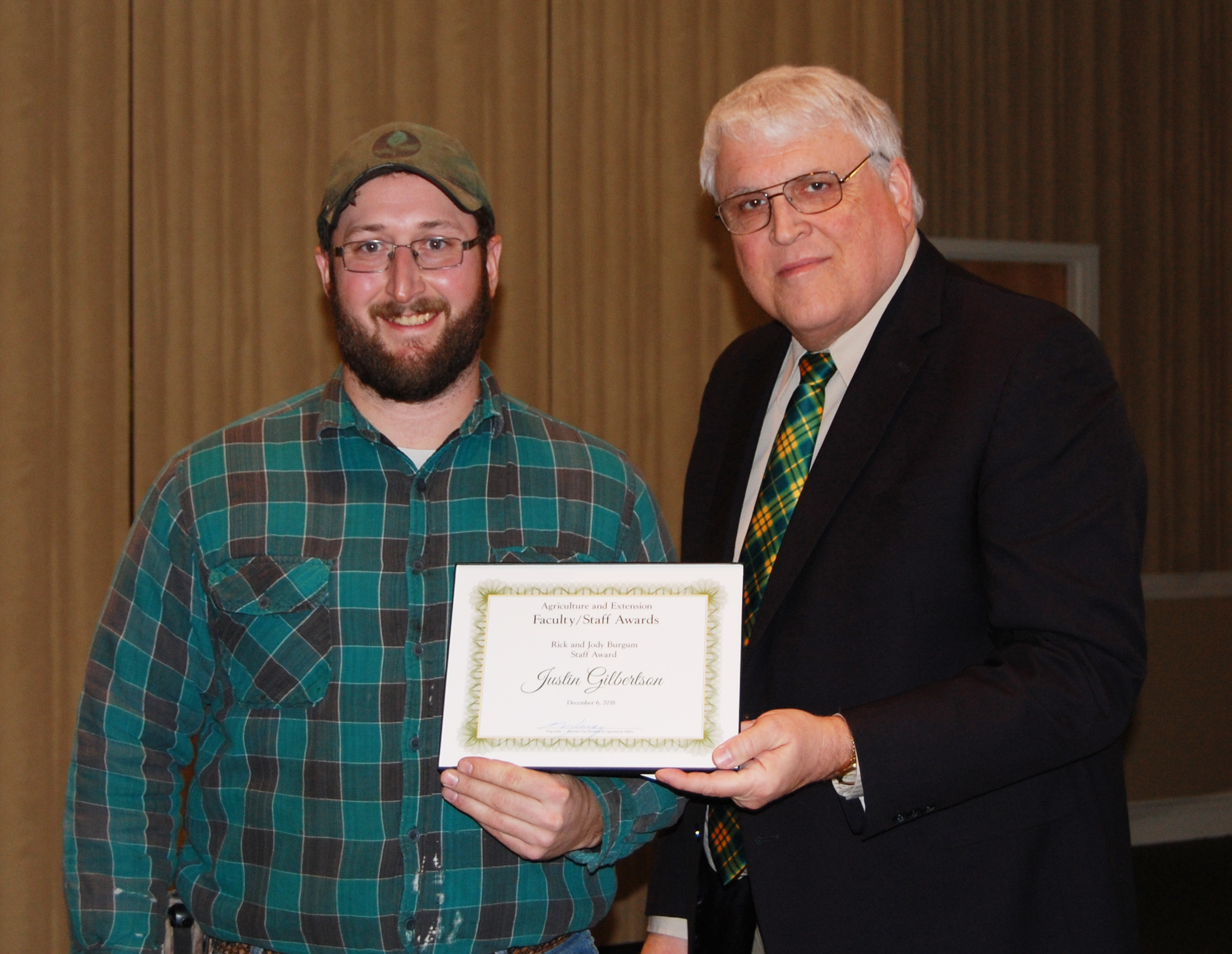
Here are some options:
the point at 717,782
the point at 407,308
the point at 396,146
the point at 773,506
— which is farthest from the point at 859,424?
the point at 396,146

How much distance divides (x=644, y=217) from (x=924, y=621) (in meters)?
2.50

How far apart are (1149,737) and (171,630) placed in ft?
A: 15.8

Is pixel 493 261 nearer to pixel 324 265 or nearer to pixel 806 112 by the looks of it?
pixel 324 265

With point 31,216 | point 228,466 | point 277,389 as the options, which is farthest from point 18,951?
point 228,466

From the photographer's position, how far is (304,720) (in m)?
1.59

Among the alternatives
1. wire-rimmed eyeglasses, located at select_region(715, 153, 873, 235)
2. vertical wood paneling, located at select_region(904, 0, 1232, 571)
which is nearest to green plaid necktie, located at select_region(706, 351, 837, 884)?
wire-rimmed eyeglasses, located at select_region(715, 153, 873, 235)

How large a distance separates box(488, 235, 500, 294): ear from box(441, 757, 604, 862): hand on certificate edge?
2.51ft

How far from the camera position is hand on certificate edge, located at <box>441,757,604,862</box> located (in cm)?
145

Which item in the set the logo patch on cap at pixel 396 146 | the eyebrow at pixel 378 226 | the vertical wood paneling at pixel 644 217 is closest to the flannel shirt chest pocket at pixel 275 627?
the eyebrow at pixel 378 226

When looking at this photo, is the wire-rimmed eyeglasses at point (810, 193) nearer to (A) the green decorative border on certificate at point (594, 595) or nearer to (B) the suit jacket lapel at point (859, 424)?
(B) the suit jacket lapel at point (859, 424)

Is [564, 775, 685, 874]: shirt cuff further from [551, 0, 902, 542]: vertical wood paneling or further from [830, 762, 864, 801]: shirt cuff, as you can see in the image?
[551, 0, 902, 542]: vertical wood paneling

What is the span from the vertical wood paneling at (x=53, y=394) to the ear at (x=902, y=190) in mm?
2323

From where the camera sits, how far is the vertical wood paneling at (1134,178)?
5.07 meters

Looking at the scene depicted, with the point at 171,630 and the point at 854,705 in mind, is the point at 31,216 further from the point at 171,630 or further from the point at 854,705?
the point at 854,705
